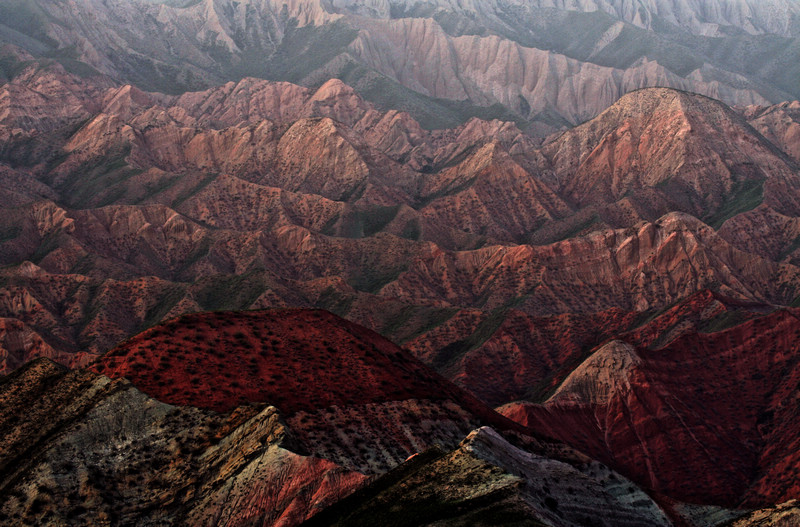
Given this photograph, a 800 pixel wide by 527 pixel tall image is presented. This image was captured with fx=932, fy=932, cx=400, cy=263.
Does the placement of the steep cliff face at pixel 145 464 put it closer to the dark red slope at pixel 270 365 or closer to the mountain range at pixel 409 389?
the mountain range at pixel 409 389

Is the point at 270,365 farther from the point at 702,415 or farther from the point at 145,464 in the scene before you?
the point at 702,415

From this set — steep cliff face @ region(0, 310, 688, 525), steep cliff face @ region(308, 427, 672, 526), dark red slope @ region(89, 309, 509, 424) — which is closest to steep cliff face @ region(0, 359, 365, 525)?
steep cliff face @ region(0, 310, 688, 525)

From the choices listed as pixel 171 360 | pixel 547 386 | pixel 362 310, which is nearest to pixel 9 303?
pixel 362 310

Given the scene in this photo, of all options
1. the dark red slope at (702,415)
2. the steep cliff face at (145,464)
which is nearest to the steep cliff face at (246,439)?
the steep cliff face at (145,464)

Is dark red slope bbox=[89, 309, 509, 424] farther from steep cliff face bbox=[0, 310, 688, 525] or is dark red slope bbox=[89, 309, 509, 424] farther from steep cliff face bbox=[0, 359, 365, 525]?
steep cliff face bbox=[0, 359, 365, 525]

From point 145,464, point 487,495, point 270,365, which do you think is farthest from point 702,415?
point 145,464
